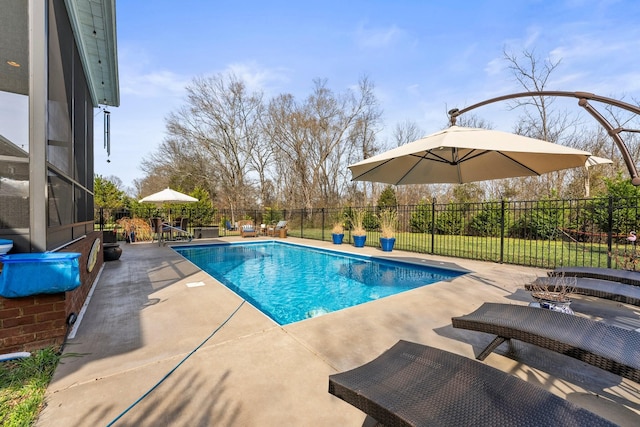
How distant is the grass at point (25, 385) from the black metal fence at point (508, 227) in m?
6.51

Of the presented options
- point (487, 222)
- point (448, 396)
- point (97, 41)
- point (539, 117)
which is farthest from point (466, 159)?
point (539, 117)

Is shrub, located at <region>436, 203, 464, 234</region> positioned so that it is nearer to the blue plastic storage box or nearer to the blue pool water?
the blue pool water

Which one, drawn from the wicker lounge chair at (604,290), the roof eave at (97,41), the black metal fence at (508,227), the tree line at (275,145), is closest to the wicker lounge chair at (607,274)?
the wicker lounge chair at (604,290)

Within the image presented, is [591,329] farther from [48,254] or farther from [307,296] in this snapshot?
[48,254]

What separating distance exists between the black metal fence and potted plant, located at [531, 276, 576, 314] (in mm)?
2642

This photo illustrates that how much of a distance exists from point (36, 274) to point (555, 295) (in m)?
4.79

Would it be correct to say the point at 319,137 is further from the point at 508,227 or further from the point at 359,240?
the point at 508,227

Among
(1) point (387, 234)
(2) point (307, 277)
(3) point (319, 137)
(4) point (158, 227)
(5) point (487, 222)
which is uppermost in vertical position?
(3) point (319, 137)

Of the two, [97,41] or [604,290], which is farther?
[97,41]

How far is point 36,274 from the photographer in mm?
2182

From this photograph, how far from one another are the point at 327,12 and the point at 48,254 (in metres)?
10.8

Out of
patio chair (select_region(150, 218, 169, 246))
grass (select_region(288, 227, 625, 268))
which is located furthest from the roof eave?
grass (select_region(288, 227, 625, 268))

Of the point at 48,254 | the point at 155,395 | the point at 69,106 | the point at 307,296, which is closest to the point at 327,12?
the point at 69,106

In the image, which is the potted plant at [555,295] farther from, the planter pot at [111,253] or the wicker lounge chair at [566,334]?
the planter pot at [111,253]
